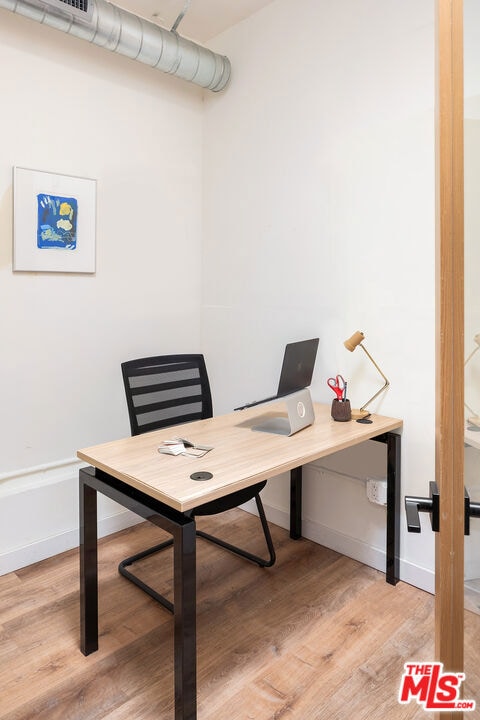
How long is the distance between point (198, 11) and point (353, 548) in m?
3.08

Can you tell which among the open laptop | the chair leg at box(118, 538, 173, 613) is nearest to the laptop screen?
the open laptop

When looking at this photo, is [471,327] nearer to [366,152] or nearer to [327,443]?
[327,443]

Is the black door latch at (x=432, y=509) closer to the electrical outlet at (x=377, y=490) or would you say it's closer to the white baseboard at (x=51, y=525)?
the electrical outlet at (x=377, y=490)

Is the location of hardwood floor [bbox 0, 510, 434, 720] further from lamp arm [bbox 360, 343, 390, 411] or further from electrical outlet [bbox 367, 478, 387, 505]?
lamp arm [bbox 360, 343, 390, 411]

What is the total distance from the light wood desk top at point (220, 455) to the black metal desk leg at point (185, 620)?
0.11 metres

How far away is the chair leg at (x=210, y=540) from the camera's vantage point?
Answer: 83.3 inches

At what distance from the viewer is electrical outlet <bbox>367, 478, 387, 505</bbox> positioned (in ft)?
7.36

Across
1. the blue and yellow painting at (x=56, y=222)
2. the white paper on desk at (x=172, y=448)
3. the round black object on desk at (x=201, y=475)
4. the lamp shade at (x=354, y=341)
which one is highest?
the blue and yellow painting at (x=56, y=222)

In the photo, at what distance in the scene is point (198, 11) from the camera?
2.67 metres

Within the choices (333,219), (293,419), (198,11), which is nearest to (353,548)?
(293,419)

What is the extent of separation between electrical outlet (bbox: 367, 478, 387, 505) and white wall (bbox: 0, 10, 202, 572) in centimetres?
143

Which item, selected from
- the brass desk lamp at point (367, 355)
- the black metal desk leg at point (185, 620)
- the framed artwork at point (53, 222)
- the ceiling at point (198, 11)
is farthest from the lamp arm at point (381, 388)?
the ceiling at point (198, 11)

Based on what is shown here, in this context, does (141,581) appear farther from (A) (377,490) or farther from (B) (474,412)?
(B) (474,412)

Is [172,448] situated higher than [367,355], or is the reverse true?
[367,355]
